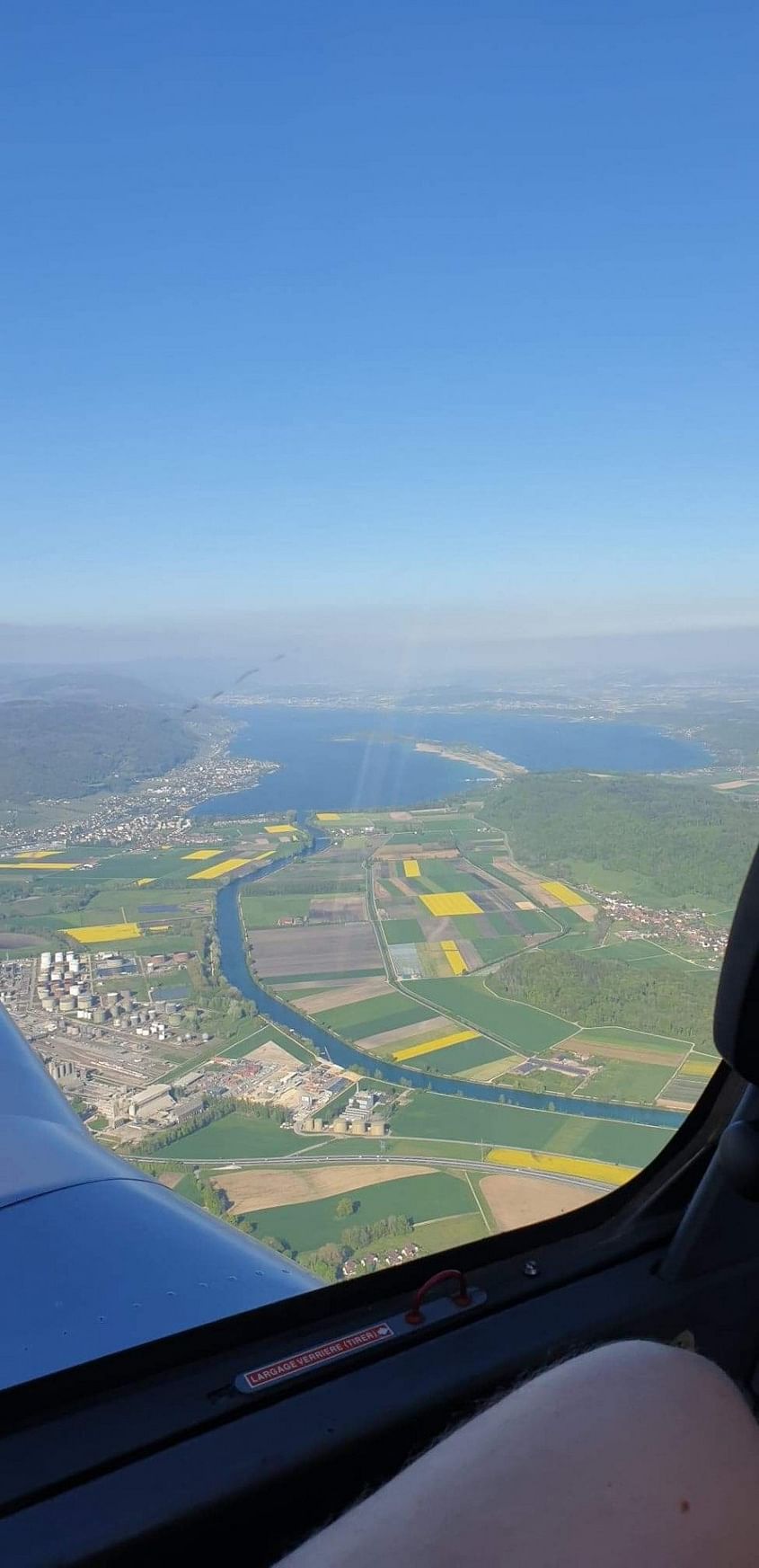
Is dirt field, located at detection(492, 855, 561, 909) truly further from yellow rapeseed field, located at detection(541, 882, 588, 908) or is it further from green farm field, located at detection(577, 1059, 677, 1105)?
green farm field, located at detection(577, 1059, 677, 1105)

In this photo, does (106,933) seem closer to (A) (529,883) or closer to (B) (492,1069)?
(B) (492,1069)

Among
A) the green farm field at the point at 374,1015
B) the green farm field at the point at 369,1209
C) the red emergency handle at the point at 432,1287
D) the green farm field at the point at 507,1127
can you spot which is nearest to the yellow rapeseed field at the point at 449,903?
the green farm field at the point at 374,1015

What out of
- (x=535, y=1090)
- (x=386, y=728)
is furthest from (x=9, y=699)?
(x=535, y=1090)

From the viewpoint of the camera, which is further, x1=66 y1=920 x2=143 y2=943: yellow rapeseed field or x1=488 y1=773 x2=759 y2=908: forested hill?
x1=66 y1=920 x2=143 y2=943: yellow rapeseed field

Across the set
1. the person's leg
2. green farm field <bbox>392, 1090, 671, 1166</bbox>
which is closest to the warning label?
the person's leg

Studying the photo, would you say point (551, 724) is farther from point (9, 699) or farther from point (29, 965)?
point (29, 965)

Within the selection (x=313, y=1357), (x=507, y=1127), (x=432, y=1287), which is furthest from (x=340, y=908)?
(x=313, y=1357)
